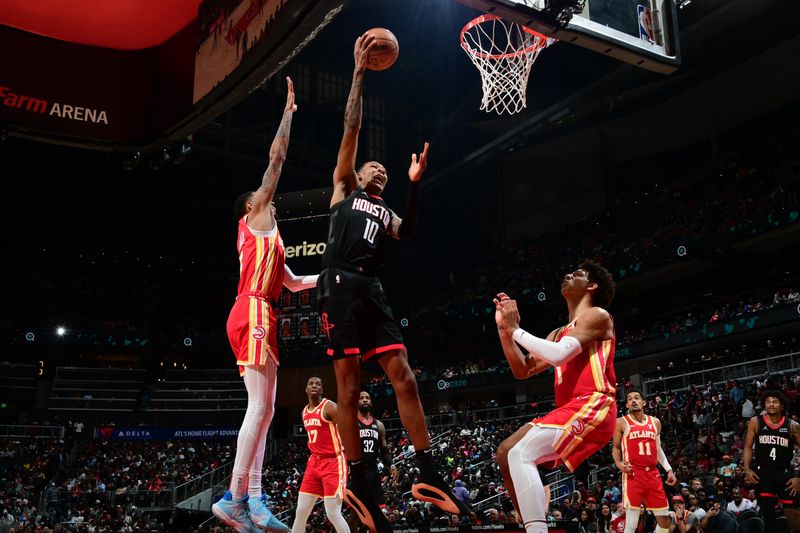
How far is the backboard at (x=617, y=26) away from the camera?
20.7 ft

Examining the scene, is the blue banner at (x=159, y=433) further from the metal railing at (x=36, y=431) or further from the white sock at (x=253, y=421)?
the white sock at (x=253, y=421)

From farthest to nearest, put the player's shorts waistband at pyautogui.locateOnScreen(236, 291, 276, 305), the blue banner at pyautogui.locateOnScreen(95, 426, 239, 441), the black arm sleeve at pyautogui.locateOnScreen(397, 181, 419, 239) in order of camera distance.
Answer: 1. the blue banner at pyautogui.locateOnScreen(95, 426, 239, 441)
2. the player's shorts waistband at pyautogui.locateOnScreen(236, 291, 276, 305)
3. the black arm sleeve at pyautogui.locateOnScreen(397, 181, 419, 239)

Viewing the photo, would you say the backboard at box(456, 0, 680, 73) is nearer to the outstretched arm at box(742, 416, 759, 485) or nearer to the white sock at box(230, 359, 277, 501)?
the white sock at box(230, 359, 277, 501)

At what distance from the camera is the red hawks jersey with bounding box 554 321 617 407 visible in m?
4.76

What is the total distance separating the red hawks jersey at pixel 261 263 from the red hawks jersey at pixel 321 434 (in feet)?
12.5

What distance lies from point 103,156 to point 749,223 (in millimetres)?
24634

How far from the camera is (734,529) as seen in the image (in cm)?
1018

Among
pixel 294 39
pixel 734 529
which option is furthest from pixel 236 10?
pixel 734 529

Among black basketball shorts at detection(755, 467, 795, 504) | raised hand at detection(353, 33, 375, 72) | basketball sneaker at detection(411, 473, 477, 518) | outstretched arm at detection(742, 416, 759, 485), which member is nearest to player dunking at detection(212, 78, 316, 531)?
raised hand at detection(353, 33, 375, 72)

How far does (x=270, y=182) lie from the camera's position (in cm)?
563

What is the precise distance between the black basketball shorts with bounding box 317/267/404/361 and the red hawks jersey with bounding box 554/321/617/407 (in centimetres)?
114

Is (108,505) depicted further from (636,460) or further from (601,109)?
(601,109)

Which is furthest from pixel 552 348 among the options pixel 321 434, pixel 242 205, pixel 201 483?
pixel 201 483

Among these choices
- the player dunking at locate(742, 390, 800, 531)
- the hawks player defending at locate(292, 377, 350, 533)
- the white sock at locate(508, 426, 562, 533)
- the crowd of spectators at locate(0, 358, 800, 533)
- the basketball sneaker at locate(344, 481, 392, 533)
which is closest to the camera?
the white sock at locate(508, 426, 562, 533)
